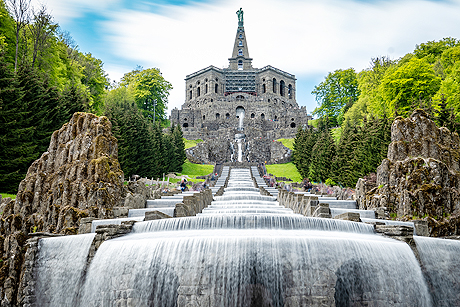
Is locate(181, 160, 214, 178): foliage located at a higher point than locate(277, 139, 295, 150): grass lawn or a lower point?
lower

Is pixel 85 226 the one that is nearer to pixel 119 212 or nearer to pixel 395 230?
pixel 119 212

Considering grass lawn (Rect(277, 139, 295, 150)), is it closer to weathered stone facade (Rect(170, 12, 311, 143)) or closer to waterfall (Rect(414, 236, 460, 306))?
weathered stone facade (Rect(170, 12, 311, 143))

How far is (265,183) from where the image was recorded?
40.2 m

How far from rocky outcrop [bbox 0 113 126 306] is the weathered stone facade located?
57.3m

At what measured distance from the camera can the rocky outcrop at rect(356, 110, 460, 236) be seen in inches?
666

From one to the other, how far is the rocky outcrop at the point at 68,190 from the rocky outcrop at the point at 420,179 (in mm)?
14052

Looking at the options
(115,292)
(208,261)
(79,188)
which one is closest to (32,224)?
(79,188)

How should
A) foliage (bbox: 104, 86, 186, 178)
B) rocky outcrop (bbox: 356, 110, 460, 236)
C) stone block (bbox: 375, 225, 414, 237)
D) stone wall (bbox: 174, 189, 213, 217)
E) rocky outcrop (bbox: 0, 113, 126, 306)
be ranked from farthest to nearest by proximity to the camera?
1. foliage (bbox: 104, 86, 186, 178)
2. rocky outcrop (bbox: 356, 110, 460, 236)
3. rocky outcrop (bbox: 0, 113, 126, 306)
4. stone wall (bbox: 174, 189, 213, 217)
5. stone block (bbox: 375, 225, 414, 237)

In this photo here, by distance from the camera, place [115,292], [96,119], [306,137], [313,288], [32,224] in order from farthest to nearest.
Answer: [306,137]
[96,119]
[32,224]
[115,292]
[313,288]

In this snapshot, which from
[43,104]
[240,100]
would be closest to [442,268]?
[43,104]

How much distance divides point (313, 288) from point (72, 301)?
7.42 meters

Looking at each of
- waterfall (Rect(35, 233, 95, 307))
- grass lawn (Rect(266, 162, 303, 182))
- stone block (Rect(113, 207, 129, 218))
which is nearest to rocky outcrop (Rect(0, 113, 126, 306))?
stone block (Rect(113, 207, 129, 218))

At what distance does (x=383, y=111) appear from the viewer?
41.2 metres

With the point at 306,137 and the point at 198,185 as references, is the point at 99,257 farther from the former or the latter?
the point at 306,137
